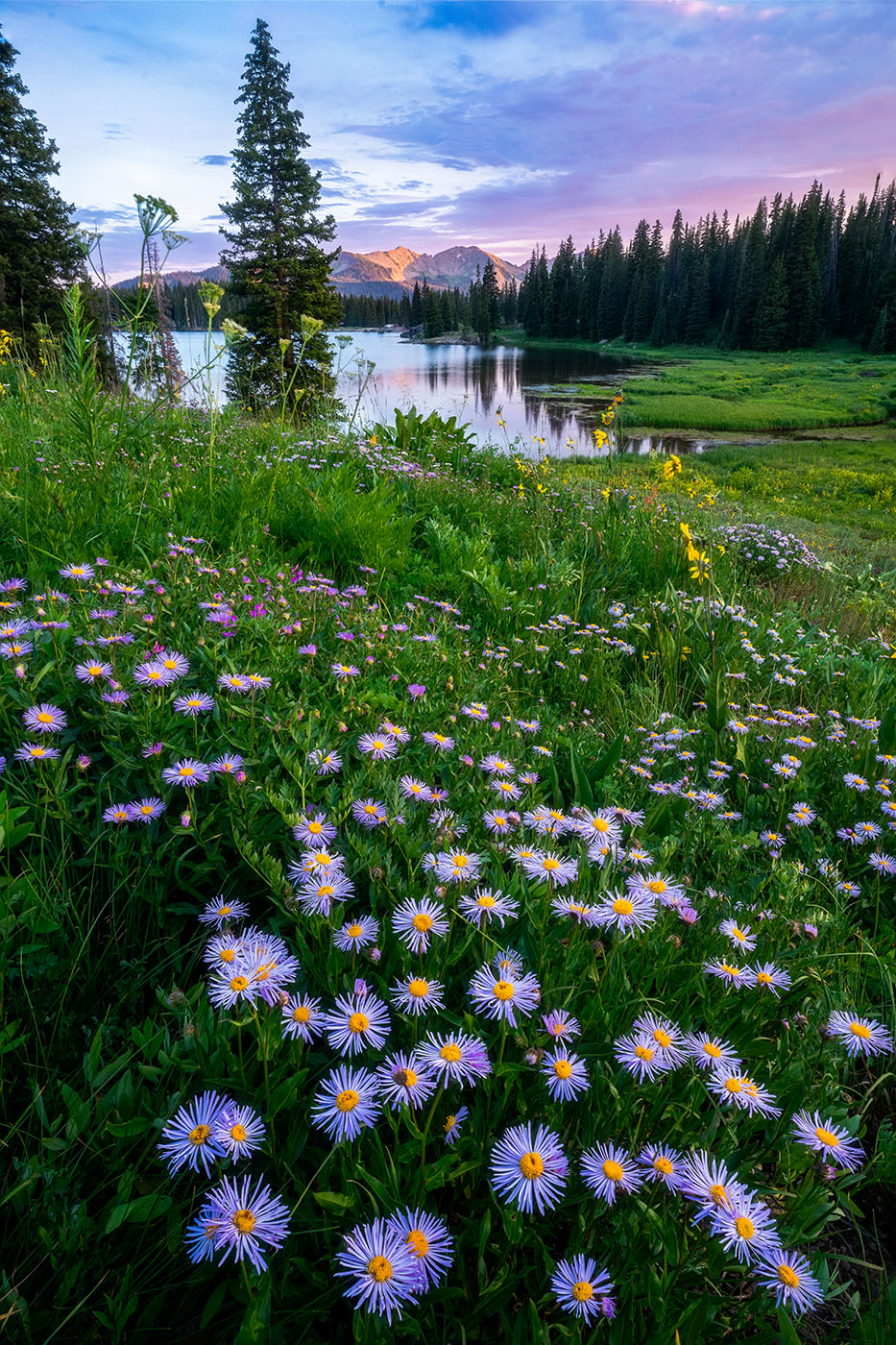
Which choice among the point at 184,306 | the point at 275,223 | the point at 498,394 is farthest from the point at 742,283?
→ the point at 184,306

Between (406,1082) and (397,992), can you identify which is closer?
(406,1082)

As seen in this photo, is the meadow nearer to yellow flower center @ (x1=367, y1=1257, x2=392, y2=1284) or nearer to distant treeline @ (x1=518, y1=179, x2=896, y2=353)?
yellow flower center @ (x1=367, y1=1257, x2=392, y2=1284)

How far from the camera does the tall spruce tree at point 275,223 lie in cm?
2023

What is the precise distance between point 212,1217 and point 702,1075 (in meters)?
0.80

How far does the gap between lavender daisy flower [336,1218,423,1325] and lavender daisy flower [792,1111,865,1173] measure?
657 millimetres

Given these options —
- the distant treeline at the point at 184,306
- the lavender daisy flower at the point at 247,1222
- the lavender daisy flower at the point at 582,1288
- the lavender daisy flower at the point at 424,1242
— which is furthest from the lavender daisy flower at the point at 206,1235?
the distant treeline at the point at 184,306

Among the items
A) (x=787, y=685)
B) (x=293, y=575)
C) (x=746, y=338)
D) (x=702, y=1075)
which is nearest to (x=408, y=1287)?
(x=702, y=1075)

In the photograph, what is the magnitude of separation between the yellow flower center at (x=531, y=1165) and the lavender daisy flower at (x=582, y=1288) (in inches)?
3.9

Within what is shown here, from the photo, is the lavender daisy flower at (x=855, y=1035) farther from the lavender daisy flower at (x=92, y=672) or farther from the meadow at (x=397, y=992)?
the lavender daisy flower at (x=92, y=672)

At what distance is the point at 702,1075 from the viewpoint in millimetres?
1128

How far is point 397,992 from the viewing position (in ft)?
3.50

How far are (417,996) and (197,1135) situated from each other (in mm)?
338

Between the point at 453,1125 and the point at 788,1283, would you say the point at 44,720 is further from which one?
the point at 788,1283

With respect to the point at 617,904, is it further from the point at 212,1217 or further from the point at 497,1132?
the point at 212,1217
